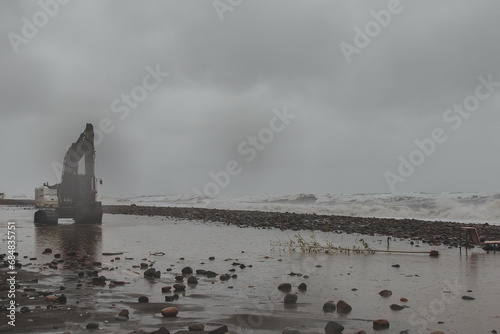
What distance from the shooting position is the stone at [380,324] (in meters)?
6.21

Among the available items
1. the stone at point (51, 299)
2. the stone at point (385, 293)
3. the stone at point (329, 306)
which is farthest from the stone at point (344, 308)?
the stone at point (51, 299)

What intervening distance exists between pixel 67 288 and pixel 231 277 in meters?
3.68

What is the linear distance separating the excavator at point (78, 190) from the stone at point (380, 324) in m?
26.3

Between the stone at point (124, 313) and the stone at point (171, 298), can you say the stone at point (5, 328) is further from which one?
the stone at point (171, 298)

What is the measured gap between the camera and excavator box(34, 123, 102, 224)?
2906 cm

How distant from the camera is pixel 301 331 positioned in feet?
19.4

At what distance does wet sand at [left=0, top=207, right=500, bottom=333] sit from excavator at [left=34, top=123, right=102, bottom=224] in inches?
537

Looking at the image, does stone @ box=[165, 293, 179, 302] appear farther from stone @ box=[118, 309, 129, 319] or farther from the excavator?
the excavator

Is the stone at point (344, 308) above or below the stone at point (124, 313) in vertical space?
below

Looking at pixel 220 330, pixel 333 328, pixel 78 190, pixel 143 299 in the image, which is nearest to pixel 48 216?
pixel 78 190

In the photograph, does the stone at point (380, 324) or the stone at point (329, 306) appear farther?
the stone at point (329, 306)

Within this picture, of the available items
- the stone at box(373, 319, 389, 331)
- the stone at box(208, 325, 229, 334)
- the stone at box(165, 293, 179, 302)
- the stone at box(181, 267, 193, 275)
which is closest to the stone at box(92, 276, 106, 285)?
the stone at box(165, 293, 179, 302)

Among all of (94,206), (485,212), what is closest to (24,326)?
(94,206)
